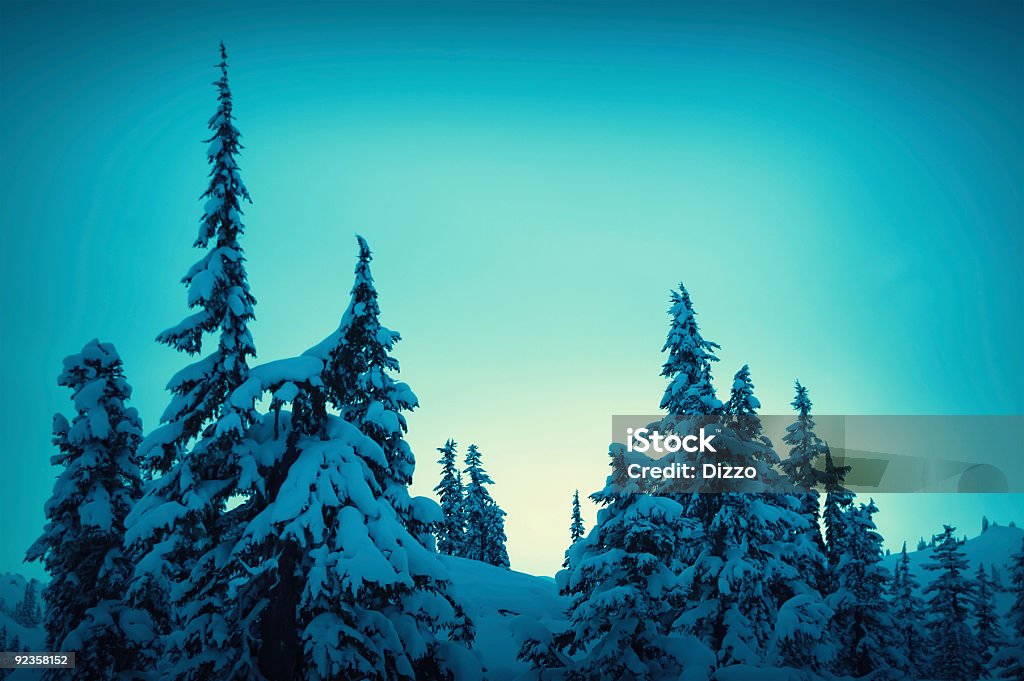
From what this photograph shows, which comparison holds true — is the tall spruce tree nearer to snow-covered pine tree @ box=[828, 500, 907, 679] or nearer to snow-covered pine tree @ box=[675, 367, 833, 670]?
snow-covered pine tree @ box=[828, 500, 907, 679]

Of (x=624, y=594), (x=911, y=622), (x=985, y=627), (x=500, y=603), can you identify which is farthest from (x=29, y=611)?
(x=624, y=594)

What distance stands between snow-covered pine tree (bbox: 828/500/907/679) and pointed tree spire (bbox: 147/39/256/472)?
26.4 metres

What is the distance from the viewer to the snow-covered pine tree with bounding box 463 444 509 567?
212ft

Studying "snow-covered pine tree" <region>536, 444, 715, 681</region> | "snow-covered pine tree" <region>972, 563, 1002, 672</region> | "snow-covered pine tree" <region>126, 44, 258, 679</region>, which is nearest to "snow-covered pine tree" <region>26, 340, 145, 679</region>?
"snow-covered pine tree" <region>126, 44, 258, 679</region>

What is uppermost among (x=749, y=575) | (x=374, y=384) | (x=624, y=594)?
(x=374, y=384)

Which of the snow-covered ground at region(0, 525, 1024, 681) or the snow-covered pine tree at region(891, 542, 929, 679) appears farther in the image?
the snow-covered pine tree at region(891, 542, 929, 679)

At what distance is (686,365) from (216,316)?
15920 mm

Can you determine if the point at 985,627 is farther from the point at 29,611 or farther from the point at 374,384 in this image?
the point at 29,611

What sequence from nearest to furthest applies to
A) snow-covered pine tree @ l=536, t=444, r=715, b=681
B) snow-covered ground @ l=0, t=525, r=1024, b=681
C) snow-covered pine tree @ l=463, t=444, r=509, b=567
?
1. snow-covered pine tree @ l=536, t=444, r=715, b=681
2. snow-covered ground @ l=0, t=525, r=1024, b=681
3. snow-covered pine tree @ l=463, t=444, r=509, b=567

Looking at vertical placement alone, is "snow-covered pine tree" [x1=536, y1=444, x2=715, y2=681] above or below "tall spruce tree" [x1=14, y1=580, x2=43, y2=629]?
above

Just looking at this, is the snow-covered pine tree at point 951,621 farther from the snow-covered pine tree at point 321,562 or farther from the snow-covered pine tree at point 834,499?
the snow-covered pine tree at point 321,562

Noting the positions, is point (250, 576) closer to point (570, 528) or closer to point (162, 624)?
point (162, 624)

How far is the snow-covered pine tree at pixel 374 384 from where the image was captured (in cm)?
1533

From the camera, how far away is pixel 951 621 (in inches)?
1795
